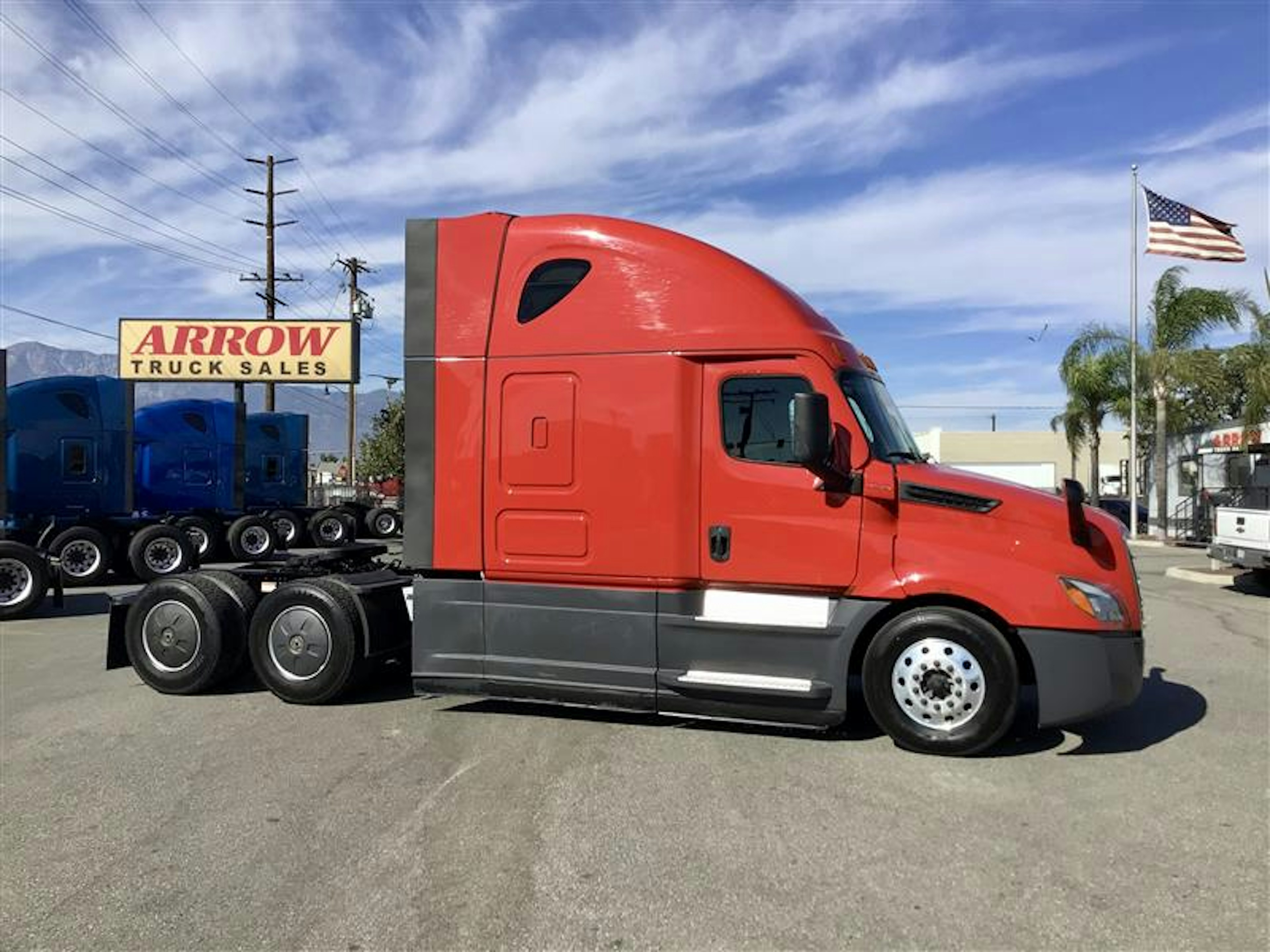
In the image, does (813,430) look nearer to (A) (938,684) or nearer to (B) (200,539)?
(A) (938,684)

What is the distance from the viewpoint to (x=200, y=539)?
18.5 metres

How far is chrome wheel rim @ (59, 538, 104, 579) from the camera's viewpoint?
49.5 feet

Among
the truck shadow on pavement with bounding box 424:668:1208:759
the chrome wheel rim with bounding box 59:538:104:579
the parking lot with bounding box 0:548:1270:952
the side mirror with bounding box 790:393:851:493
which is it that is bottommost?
the parking lot with bounding box 0:548:1270:952

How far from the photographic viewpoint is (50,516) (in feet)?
50.7

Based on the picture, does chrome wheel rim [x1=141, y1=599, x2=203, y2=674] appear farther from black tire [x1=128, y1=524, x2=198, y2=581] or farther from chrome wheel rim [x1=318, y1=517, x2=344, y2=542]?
chrome wheel rim [x1=318, y1=517, x2=344, y2=542]

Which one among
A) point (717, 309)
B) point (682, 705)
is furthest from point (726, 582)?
point (717, 309)

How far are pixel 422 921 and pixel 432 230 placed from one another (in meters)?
4.38

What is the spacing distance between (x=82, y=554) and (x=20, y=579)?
148 inches

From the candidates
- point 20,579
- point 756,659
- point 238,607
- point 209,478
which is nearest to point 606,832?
point 756,659

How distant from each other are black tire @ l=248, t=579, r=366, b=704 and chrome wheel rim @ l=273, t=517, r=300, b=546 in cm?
1635

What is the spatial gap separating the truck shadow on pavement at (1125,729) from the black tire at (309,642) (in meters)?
4.27

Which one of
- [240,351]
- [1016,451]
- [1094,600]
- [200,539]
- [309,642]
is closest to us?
[1094,600]

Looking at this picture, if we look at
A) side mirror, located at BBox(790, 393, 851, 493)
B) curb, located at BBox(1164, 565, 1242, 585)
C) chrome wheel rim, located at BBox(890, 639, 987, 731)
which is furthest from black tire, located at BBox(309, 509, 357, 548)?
chrome wheel rim, located at BBox(890, 639, 987, 731)

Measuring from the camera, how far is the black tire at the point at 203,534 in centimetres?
1816
